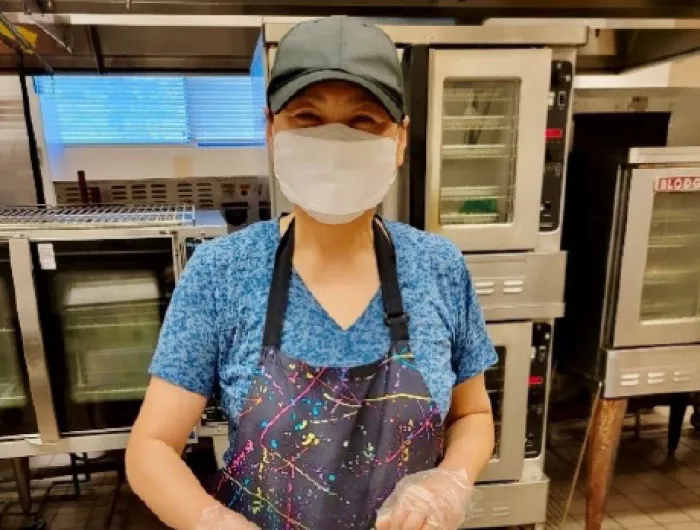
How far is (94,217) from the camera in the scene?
1717 millimetres

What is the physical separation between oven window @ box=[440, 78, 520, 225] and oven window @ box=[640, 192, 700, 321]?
1.74ft

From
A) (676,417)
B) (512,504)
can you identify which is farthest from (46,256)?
(676,417)

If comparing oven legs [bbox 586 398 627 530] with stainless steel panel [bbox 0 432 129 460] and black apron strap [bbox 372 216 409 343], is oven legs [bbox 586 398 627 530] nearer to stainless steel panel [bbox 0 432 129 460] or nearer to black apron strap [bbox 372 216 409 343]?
black apron strap [bbox 372 216 409 343]

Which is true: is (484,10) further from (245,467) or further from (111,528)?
(111,528)

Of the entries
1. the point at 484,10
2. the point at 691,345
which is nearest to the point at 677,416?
the point at 691,345

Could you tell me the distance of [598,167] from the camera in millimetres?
1886

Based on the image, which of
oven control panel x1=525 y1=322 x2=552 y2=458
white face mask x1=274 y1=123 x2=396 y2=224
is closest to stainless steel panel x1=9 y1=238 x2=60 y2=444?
white face mask x1=274 y1=123 x2=396 y2=224

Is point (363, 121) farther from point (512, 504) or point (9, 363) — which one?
point (512, 504)

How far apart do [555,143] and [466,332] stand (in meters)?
0.98

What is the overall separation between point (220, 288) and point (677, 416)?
2479 mm

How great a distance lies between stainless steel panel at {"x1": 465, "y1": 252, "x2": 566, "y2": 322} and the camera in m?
1.79

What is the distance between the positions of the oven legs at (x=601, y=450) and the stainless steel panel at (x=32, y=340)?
1762 millimetres

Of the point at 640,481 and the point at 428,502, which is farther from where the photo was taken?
the point at 640,481

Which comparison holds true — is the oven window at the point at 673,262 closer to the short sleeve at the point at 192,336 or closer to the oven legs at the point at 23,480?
the short sleeve at the point at 192,336
